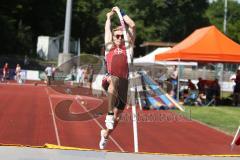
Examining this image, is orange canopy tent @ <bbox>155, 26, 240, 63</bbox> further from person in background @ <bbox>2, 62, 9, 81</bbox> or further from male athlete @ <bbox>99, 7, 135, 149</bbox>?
person in background @ <bbox>2, 62, 9, 81</bbox>

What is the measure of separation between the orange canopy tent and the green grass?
6.84 ft

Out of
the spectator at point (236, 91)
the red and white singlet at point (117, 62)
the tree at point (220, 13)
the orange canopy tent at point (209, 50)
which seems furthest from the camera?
the tree at point (220, 13)

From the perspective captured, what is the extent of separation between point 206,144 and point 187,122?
536 cm

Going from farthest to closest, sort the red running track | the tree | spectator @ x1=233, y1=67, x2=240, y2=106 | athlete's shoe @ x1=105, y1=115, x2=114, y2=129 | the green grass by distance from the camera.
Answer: the tree → spectator @ x1=233, y1=67, x2=240, y2=106 → the green grass → the red running track → athlete's shoe @ x1=105, y1=115, x2=114, y2=129

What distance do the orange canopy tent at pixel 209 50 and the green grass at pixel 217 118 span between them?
6.84 ft

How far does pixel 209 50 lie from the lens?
24.1 metres

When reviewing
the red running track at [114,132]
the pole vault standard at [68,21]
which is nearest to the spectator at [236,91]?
the red running track at [114,132]

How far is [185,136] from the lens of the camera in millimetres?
14062

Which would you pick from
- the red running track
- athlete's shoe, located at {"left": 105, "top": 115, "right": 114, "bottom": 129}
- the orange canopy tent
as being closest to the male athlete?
athlete's shoe, located at {"left": 105, "top": 115, "right": 114, "bottom": 129}

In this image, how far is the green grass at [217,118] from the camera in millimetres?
16344

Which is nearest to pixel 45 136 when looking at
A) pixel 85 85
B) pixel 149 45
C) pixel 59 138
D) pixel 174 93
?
pixel 59 138

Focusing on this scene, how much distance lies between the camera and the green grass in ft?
53.6

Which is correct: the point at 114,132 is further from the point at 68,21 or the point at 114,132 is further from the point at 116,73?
the point at 68,21

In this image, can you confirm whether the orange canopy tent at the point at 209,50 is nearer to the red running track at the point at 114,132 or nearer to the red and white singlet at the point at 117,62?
the red running track at the point at 114,132
